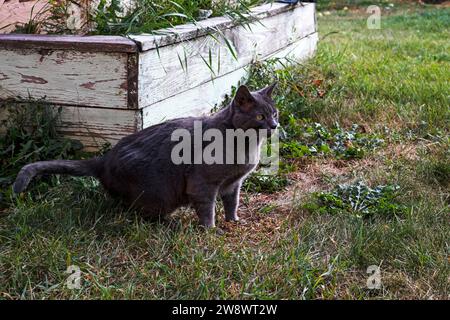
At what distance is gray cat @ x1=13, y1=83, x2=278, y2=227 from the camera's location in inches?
125

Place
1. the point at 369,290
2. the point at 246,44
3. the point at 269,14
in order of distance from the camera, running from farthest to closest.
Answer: the point at 269,14
the point at 246,44
the point at 369,290

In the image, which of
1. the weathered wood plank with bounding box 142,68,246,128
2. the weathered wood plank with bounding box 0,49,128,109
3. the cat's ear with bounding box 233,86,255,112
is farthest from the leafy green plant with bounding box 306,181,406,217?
the weathered wood plank with bounding box 0,49,128,109

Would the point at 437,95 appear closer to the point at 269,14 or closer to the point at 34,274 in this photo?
the point at 269,14

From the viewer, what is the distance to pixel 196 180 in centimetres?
316

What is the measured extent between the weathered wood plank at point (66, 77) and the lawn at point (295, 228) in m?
0.49

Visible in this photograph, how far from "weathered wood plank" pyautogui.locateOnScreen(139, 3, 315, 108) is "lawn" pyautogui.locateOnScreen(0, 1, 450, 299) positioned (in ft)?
0.98

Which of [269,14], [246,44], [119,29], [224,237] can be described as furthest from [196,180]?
[269,14]

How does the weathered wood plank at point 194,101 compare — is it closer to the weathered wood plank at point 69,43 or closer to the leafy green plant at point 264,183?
the weathered wood plank at point 69,43

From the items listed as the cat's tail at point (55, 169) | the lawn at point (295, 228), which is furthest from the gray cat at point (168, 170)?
the lawn at point (295, 228)

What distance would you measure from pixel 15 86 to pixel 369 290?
2.37 meters

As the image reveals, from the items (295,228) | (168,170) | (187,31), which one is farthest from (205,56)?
(295,228)

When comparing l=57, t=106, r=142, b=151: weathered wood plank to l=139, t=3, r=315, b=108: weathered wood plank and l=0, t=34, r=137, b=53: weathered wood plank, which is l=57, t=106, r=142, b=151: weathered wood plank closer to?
l=139, t=3, r=315, b=108: weathered wood plank

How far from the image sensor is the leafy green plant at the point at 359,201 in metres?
3.22

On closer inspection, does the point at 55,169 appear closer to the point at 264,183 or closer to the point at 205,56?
the point at 264,183
